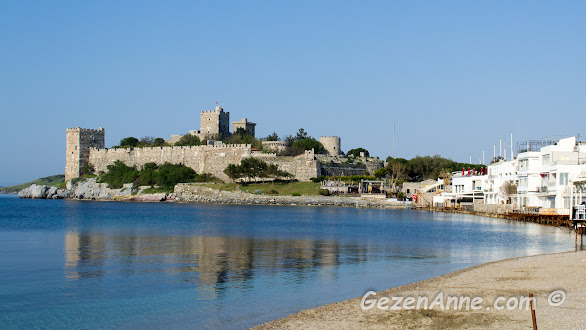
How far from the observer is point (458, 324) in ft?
21.4

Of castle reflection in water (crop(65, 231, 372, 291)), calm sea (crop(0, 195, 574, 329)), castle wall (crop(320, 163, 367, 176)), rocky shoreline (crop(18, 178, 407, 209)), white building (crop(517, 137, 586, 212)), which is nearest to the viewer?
calm sea (crop(0, 195, 574, 329))

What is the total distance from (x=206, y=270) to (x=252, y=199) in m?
41.7

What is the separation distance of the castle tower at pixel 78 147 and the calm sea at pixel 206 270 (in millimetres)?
45343

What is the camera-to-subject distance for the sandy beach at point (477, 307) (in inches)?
258

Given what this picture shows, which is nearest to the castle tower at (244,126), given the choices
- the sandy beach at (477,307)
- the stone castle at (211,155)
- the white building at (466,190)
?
the stone castle at (211,155)

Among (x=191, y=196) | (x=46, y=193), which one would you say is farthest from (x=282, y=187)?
(x=46, y=193)

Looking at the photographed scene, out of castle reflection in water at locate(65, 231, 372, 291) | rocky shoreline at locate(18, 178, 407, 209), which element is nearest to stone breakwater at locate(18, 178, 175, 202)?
rocky shoreline at locate(18, 178, 407, 209)

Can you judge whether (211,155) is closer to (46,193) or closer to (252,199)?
(252,199)

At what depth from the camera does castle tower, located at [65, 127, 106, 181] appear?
214ft

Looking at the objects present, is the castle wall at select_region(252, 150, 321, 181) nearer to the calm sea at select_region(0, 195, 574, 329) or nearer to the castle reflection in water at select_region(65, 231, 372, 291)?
the calm sea at select_region(0, 195, 574, 329)

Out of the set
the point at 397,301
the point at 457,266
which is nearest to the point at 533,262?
the point at 457,266

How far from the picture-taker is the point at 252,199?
176 feet

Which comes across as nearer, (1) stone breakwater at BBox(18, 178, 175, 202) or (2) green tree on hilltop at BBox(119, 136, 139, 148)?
(1) stone breakwater at BBox(18, 178, 175, 202)

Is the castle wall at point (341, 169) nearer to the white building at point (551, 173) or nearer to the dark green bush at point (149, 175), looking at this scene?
the dark green bush at point (149, 175)
